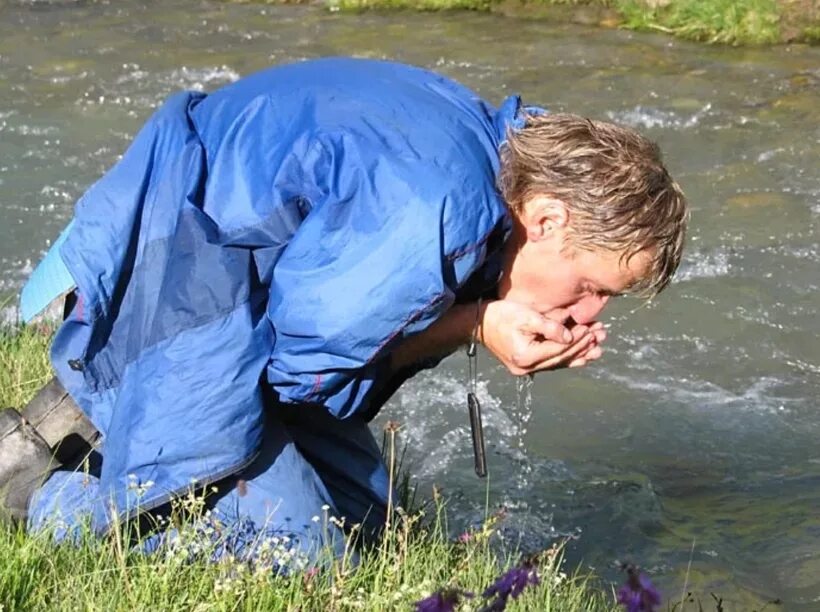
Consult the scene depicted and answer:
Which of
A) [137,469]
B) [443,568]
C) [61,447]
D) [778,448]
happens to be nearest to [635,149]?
[443,568]

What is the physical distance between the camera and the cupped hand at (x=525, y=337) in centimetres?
332

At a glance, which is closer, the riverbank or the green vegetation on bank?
the green vegetation on bank

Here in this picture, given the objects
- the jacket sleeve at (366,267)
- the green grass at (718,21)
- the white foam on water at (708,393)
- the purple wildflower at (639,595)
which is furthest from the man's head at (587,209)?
the green grass at (718,21)

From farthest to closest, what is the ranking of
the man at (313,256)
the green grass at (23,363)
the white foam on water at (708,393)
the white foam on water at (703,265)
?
the white foam on water at (703,265)
the white foam on water at (708,393)
the green grass at (23,363)
the man at (313,256)

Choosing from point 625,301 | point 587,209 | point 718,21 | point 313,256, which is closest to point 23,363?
point 313,256

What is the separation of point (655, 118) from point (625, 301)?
2571mm

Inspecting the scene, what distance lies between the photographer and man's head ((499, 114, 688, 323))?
3227mm

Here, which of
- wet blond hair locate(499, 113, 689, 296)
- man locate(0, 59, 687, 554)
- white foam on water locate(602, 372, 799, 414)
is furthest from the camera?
white foam on water locate(602, 372, 799, 414)

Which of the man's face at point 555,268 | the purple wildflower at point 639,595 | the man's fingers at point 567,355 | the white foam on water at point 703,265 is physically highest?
the purple wildflower at point 639,595

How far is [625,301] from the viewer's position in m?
7.22

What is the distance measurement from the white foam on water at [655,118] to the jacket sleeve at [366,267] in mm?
6423

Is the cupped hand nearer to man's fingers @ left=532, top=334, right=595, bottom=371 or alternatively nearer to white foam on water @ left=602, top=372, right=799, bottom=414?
man's fingers @ left=532, top=334, right=595, bottom=371

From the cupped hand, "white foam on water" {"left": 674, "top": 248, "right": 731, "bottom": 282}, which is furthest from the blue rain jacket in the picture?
"white foam on water" {"left": 674, "top": 248, "right": 731, "bottom": 282}

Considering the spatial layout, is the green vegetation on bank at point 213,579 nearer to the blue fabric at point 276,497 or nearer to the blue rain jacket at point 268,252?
the blue fabric at point 276,497
